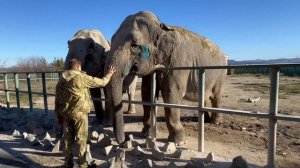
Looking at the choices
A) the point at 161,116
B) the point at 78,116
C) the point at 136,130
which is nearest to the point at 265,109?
the point at 161,116

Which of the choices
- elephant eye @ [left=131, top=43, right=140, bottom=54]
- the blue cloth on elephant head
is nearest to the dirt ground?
the blue cloth on elephant head

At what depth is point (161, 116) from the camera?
9516 mm

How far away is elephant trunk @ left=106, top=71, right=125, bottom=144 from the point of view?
17.6 feet

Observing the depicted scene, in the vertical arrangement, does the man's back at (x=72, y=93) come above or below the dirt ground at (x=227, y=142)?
above

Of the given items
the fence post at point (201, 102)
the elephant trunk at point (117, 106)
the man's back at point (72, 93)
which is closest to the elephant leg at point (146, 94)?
the elephant trunk at point (117, 106)

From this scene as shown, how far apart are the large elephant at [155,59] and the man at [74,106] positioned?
2.99 feet

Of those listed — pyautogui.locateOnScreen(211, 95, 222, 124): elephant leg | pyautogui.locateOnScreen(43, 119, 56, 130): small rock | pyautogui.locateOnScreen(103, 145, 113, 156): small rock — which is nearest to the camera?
pyautogui.locateOnScreen(103, 145, 113, 156): small rock

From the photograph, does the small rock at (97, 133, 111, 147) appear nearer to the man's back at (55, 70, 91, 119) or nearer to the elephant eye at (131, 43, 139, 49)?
the man's back at (55, 70, 91, 119)

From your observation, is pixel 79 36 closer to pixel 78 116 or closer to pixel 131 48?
pixel 131 48

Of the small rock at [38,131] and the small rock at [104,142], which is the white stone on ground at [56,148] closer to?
the small rock at [104,142]

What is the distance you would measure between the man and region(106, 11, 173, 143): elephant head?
34.4 inches

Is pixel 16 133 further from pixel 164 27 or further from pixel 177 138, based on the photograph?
pixel 164 27

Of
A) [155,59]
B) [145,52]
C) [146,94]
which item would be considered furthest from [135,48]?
[146,94]

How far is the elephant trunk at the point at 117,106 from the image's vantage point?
538 cm
